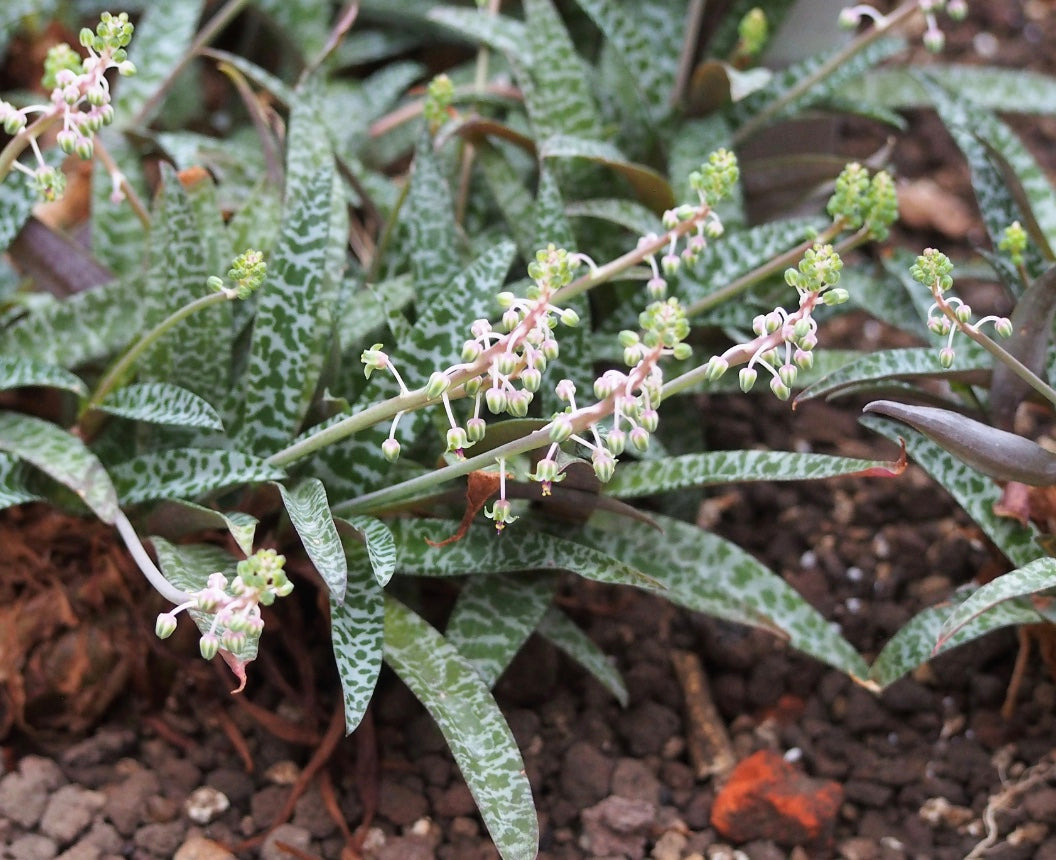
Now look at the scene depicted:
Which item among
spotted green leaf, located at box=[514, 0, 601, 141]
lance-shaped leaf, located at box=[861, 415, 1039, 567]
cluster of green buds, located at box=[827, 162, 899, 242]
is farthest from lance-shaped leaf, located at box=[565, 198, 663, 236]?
lance-shaped leaf, located at box=[861, 415, 1039, 567]

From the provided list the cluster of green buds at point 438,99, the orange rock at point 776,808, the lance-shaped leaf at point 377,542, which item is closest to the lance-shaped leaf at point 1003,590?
the orange rock at point 776,808

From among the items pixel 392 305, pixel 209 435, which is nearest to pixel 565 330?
pixel 392 305

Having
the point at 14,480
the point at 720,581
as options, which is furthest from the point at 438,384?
the point at 14,480

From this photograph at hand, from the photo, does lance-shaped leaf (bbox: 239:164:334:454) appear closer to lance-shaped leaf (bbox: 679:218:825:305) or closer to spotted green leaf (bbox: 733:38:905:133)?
lance-shaped leaf (bbox: 679:218:825:305)

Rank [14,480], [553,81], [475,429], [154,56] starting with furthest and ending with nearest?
[154,56], [553,81], [14,480], [475,429]

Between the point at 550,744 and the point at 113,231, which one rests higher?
the point at 113,231

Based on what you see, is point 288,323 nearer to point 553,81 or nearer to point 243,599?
point 243,599
